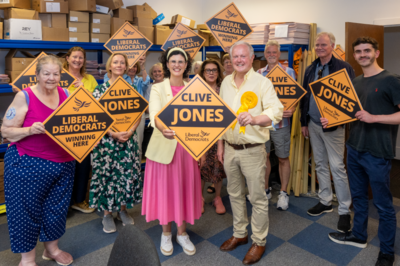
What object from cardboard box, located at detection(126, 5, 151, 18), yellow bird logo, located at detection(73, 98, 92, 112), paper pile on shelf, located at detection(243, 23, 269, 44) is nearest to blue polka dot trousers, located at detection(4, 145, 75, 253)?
yellow bird logo, located at detection(73, 98, 92, 112)

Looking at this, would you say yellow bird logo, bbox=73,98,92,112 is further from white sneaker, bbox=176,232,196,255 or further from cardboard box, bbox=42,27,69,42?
cardboard box, bbox=42,27,69,42

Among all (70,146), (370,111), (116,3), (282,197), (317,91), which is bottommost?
(282,197)

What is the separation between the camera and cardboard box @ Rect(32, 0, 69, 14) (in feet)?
12.6

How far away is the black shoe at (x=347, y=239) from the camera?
2660 millimetres

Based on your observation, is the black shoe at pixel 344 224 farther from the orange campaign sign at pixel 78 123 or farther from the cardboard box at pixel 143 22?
the cardboard box at pixel 143 22

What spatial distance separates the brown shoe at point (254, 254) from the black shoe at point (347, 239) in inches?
28.6

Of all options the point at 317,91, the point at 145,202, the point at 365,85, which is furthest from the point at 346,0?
the point at 145,202

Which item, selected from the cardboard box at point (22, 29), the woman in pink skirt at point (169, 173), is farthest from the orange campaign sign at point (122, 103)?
the cardboard box at point (22, 29)

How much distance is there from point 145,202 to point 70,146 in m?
0.75

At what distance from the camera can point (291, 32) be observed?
431 cm

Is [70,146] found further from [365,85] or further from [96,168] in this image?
[365,85]

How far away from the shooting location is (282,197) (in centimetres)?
353

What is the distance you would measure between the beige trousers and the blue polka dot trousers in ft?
4.09

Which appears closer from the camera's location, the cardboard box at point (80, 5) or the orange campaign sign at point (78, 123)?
the orange campaign sign at point (78, 123)
